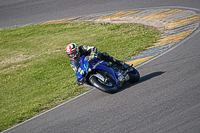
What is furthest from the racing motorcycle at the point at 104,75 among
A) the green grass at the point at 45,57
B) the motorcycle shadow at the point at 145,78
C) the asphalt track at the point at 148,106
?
the green grass at the point at 45,57

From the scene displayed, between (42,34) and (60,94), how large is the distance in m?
7.23

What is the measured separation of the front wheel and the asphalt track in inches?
6.7

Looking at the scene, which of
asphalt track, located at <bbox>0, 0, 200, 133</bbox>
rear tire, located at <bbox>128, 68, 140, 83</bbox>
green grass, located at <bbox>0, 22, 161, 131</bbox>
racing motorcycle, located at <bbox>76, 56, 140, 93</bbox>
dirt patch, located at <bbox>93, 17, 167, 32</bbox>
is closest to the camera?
asphalt track, located at <bbox>0, 0, 200, 133</bbox>

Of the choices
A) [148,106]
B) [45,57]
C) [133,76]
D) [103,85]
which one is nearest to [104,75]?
[103,85]

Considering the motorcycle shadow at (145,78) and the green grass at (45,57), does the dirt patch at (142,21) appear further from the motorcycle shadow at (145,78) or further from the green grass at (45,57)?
the motorcycle shadow at (145,78)

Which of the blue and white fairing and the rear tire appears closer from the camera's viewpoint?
the blue and white fairing

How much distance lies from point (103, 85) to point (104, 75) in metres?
0.35

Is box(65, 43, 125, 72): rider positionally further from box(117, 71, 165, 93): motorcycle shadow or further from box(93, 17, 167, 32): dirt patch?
box(93, 17, 167, 32): dirt patch

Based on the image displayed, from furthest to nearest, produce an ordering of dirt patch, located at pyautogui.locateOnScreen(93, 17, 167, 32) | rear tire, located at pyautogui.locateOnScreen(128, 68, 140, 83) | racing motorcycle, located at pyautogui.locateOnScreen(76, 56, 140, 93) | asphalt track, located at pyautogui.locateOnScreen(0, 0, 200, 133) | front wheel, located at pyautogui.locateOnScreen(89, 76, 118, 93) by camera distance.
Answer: dirt patch, located at pyautogui.locateOnScreen(93, 17, 167, 32) → rear tire, located at pyautogui.locateOnScreen(128, 68, 140, 83) → racing motorcycle, located at pyautogui.locateOnScreen(76, 56, 140, 93) → front wheel, located at pyautogui.locateOnScreen(89, 76, 118, 93) → asphalt track, located at pyautogui.locateOnScreen(0, 0, 200, 133)

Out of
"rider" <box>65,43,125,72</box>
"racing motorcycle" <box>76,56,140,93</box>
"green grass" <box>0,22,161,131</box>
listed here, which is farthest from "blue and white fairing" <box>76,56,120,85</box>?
"green grass" <box>0,22,161,131</box>

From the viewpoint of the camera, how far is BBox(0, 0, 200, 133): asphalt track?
16.9 ft

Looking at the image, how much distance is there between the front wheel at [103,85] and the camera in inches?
273

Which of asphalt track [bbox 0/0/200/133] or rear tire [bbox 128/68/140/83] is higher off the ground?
rear tire [bbox 128/68/140/83]

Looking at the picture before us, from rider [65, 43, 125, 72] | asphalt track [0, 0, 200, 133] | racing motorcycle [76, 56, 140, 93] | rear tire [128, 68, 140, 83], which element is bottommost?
asphalt track [0, 0, 200, 133]
